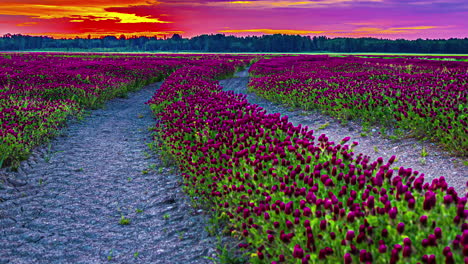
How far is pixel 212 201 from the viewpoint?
552 cm

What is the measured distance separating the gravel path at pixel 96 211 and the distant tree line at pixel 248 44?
14446 centimetres

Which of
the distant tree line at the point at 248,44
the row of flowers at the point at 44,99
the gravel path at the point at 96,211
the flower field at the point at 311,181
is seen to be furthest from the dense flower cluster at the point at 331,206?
the distant tree line at the point at 248,44

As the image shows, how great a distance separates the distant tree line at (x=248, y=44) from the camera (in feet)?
455

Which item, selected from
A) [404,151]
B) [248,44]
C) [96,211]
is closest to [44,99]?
[96,211]

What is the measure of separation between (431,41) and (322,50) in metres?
40.1

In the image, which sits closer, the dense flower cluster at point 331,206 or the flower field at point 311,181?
the dense flower cluster at point 331,206

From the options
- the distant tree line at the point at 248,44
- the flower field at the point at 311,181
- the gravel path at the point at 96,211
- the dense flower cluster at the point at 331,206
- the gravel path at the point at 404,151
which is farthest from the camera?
the distant tree line at the point at 248,44

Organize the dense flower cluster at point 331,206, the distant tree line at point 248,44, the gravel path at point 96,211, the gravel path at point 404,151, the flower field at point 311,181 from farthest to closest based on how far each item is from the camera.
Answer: the distant tree line at point 248,44 < the gravel path at point 404,151 < the gravel path at point 96,211 < the flower field at point 311,181 < the dense flower cluster at point 331,206

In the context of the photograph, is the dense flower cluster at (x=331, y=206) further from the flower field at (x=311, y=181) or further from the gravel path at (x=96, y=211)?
the gravel path at (x=96, y=211)

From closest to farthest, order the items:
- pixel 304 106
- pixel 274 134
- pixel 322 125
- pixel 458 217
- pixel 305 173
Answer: pixel 458 217, pixel 305 173, pixel 274 134, pixel 322 125, pixel 304 106

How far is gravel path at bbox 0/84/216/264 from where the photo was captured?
14.8 feet

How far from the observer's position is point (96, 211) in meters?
5.71

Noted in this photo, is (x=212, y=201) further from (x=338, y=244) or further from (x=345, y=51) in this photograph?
(x=345, y=51)

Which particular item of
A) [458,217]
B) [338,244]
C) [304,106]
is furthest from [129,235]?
[304,106]
